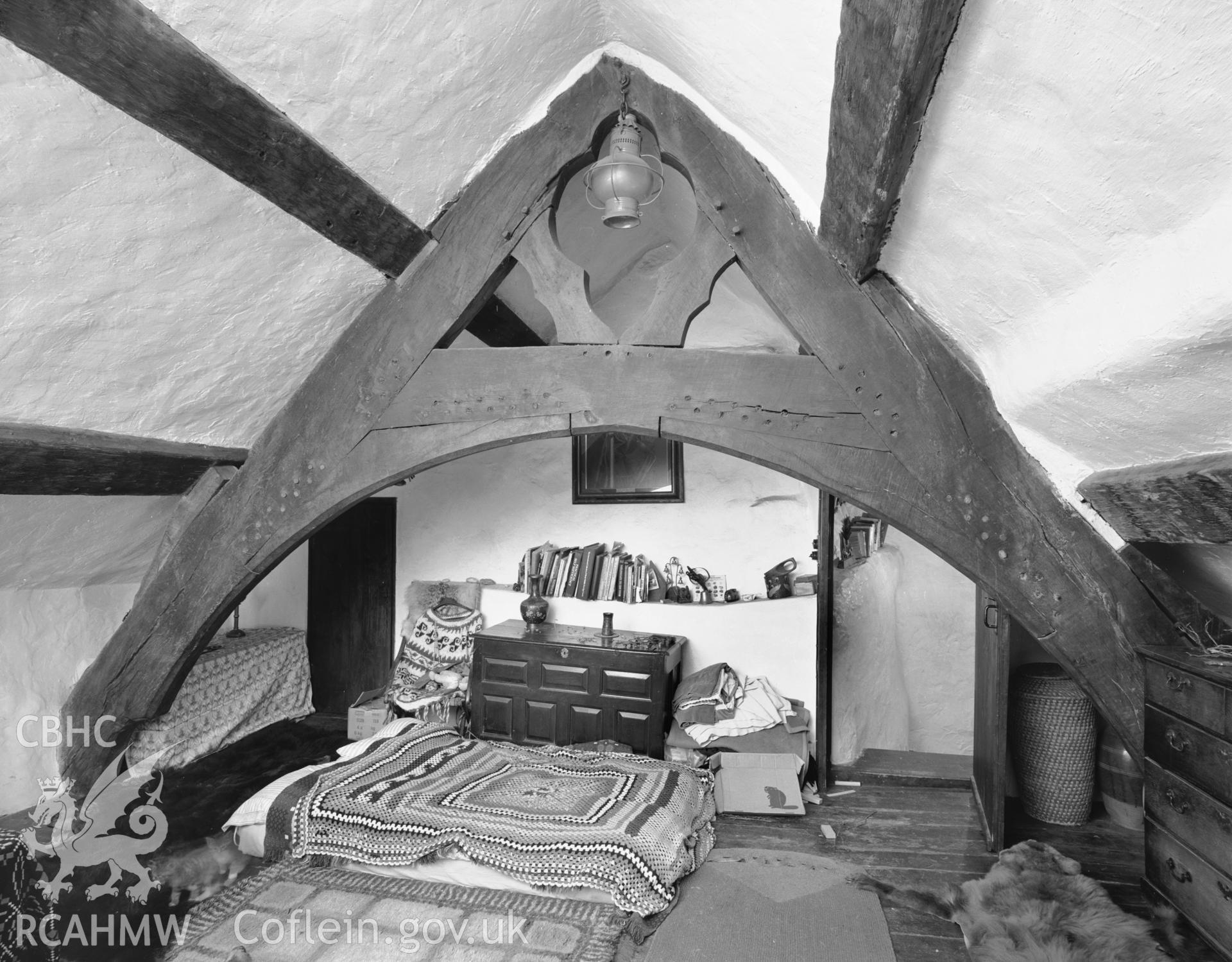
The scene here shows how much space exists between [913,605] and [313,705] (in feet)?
13.0

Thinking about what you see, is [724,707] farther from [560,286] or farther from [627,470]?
[560,286]

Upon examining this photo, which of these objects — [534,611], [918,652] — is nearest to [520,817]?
[534,611]

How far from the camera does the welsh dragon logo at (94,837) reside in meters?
2.69

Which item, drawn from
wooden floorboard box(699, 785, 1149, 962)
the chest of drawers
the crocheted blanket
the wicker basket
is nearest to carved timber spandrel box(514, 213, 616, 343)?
the chest of drawers

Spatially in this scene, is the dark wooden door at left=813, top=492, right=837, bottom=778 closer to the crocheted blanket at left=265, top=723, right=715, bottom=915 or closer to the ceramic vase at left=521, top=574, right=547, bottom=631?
the crocheted blanket at left=265, top=723, right=715, bottom=915

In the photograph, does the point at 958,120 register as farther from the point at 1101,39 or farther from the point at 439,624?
the point at 439,624

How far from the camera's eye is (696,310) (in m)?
2.25

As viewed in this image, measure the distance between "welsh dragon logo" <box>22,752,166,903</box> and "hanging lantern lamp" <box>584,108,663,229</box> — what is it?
9.31 ft

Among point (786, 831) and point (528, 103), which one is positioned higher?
point (528, 103)

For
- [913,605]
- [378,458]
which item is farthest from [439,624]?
[913,605]

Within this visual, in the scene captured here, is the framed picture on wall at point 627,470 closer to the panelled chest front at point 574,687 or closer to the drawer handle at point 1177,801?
the panelled chest front at point 574,687

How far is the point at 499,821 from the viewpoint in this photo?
2.92 meters

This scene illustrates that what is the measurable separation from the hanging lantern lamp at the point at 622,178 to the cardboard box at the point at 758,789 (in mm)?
2548

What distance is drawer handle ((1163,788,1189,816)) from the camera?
69.0 inches
